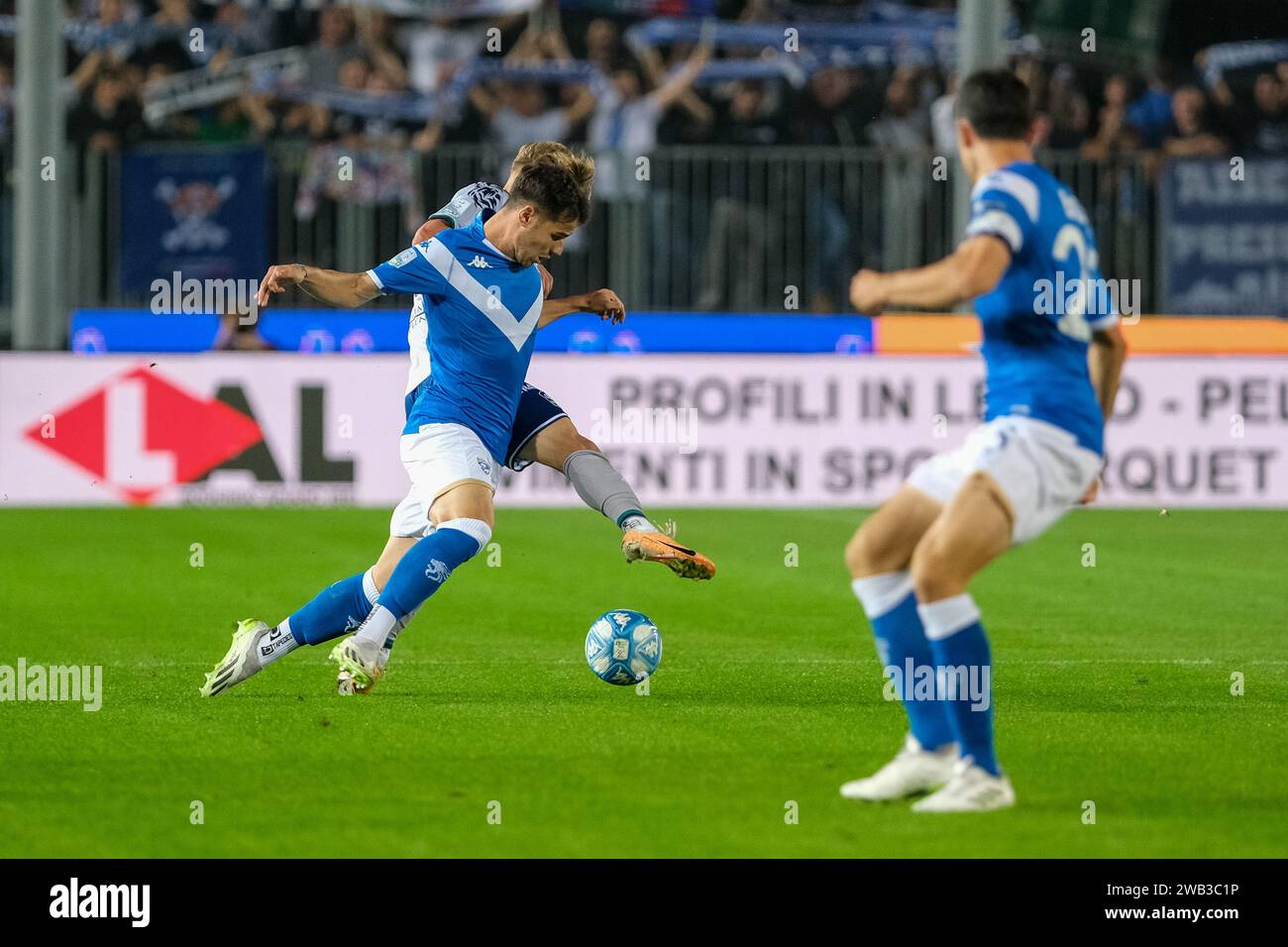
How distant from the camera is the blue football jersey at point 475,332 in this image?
27.9 ft

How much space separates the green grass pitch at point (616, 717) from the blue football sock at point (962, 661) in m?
0.30

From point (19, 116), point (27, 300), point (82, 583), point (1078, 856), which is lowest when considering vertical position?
point (1078, 856)

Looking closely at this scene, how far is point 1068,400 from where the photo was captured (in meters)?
6.47

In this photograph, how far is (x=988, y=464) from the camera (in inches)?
250

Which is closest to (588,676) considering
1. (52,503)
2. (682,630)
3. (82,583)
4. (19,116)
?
(682,630)

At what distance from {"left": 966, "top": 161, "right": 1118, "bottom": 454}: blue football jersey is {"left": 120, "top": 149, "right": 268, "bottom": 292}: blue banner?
12.6 meters

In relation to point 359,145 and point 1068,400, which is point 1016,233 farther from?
point 359,145

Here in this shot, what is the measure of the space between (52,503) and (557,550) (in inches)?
182

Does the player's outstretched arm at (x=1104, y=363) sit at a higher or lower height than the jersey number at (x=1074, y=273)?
lower

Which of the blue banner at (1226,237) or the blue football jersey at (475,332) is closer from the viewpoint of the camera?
the blue football jersey at (475,332)

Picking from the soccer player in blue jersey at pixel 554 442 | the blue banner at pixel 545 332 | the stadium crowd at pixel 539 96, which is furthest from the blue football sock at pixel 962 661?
the stadium crowd at pixel 539 96

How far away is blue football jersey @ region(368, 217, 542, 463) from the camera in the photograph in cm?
851

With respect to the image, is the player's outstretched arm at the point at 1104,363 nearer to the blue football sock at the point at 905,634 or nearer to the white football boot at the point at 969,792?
the blue football sock at the point at 905,634

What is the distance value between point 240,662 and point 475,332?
5.21 feet
